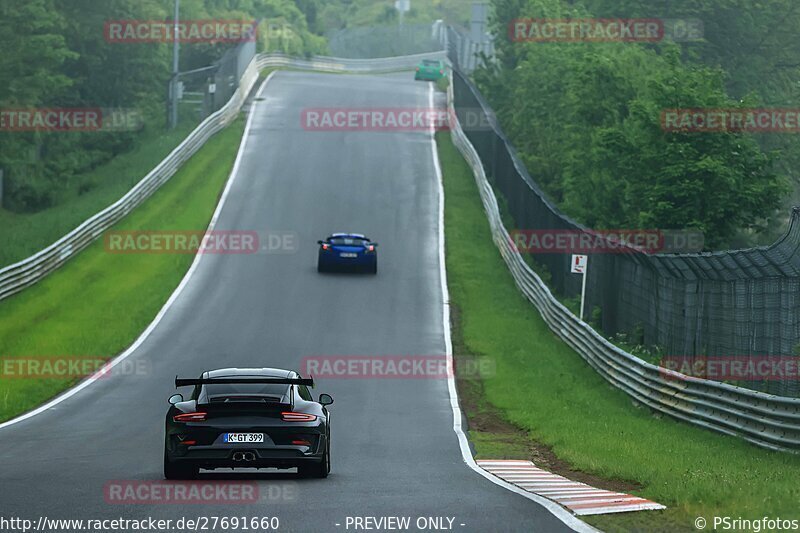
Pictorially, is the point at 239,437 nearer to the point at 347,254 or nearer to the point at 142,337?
the point at 142,337

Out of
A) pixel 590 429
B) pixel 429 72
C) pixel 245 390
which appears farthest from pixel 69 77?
pixel 245 390

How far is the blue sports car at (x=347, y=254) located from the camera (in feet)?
130

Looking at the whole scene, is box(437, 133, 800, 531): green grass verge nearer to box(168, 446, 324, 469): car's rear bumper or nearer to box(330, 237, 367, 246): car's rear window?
box(330, 237, 367, 246): car's rear window

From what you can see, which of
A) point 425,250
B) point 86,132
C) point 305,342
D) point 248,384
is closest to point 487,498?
point 248,384

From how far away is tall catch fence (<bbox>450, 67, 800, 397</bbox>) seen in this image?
1819 cm

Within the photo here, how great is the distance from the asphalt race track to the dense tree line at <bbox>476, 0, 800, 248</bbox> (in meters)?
5.43

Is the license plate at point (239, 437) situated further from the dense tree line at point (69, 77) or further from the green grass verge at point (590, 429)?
the dense tree line at point (69, 77)

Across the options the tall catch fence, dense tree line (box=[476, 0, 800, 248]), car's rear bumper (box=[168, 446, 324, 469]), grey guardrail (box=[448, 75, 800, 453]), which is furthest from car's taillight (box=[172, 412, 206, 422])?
dense tree line (box=[476, 0, 800, 248])

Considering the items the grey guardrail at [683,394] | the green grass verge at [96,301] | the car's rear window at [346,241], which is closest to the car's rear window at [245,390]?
the grey guardrail at [683,394]

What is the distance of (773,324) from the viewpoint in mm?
18750

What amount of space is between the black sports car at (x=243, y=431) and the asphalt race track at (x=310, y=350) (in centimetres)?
37

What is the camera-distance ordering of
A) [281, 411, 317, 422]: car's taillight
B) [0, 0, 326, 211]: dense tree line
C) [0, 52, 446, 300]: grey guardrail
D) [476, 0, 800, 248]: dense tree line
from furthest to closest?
[0, 0, 326, 211]: dense tree line → [0, 52, 446, 300]: grey guardrail → [476, 0, 800, 248]: dense tree line → [281, 411, 317, 422]: car's taillight

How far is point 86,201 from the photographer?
5178 cm

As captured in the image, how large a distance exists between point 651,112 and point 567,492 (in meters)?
23.7
